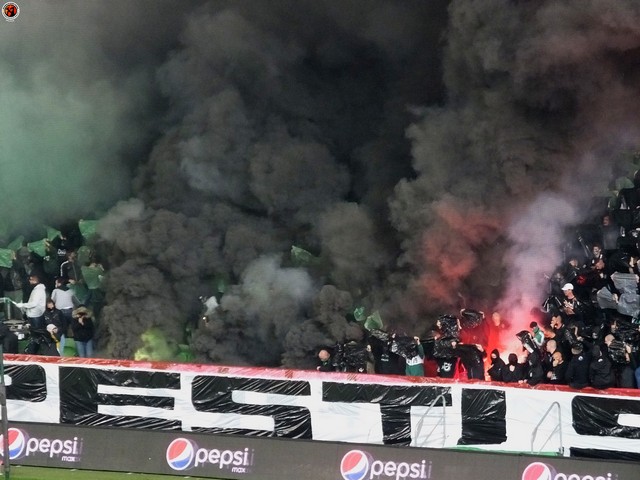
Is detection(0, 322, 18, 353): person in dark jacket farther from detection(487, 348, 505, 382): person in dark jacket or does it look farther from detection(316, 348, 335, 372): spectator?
detection(487, 348, 505, 382): person in dark jacket

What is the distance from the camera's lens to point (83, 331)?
18.7m

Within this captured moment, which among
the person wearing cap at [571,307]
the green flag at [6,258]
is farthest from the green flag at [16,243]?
the person wearing cap at [571,307]

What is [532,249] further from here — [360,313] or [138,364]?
[138,364]

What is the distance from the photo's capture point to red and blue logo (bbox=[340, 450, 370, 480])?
13453 millimetres

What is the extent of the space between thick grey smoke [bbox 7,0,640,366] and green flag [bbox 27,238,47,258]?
1.33 m

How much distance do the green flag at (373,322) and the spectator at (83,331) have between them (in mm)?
4878

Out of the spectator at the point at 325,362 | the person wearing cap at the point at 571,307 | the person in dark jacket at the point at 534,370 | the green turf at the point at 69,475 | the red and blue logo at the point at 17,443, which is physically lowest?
the green turf at the point at 69,475

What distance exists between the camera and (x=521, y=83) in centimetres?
1712

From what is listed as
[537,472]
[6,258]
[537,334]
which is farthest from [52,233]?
[537,472]

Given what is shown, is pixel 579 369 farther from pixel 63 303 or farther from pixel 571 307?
pixel 63 303

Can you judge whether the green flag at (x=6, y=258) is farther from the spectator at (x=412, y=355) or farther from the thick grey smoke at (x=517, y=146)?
the spectator at (x=412, y=355)

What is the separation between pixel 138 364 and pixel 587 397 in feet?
20.0

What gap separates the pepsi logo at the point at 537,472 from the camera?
502 inches

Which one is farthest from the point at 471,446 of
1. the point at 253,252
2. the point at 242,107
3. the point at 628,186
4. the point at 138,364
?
the point at 242,107
